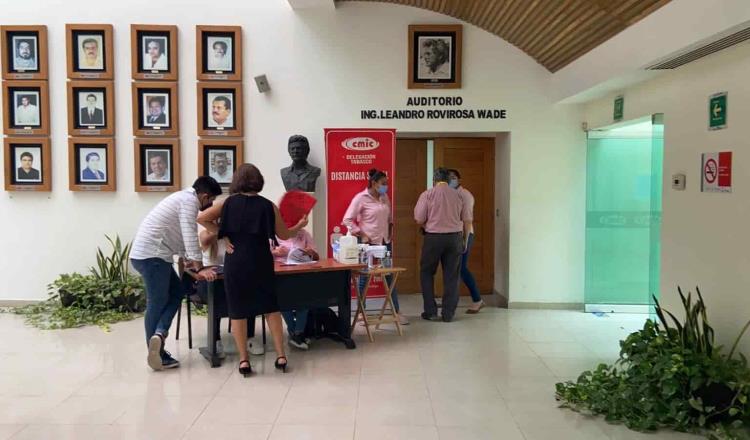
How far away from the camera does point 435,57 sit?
23.6ft

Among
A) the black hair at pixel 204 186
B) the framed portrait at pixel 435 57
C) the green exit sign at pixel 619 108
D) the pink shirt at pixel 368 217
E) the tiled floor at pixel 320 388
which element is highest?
the framed portrait at pixel 435 57

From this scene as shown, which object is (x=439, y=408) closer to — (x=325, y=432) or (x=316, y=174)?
(x=325, y=432)

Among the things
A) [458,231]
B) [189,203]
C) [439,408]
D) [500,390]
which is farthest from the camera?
[458,231]

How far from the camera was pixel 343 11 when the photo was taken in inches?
281

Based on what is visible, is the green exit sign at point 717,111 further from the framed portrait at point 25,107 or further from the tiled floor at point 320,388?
the framed portrait at point 25,107

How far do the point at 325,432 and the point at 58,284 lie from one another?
487 cm

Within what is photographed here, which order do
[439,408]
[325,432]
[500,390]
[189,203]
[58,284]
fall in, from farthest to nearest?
[58,284]
[189,203]
[500,390]
[439,408]
[325,432]

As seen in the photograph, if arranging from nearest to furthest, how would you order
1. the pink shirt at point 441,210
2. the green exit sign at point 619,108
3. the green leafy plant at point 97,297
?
1. the green exit sign at point 619,108
2. the pink shirt at point 441,210
3. the green leafy plant at point 97,297

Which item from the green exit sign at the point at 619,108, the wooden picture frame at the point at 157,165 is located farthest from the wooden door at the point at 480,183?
the wooden picture frame at the point at 157,165

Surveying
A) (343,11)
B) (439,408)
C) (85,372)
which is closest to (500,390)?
(439,408)

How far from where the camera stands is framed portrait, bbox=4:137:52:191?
23.5 feet

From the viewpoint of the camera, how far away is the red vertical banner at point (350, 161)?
664 cm

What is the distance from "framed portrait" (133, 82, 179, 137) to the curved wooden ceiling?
9.56ft

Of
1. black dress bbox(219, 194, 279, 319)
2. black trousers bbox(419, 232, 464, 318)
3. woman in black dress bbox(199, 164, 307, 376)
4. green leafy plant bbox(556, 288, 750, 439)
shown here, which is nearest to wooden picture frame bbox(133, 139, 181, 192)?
woman in black dress bbox(199, 164, 307, 376)
